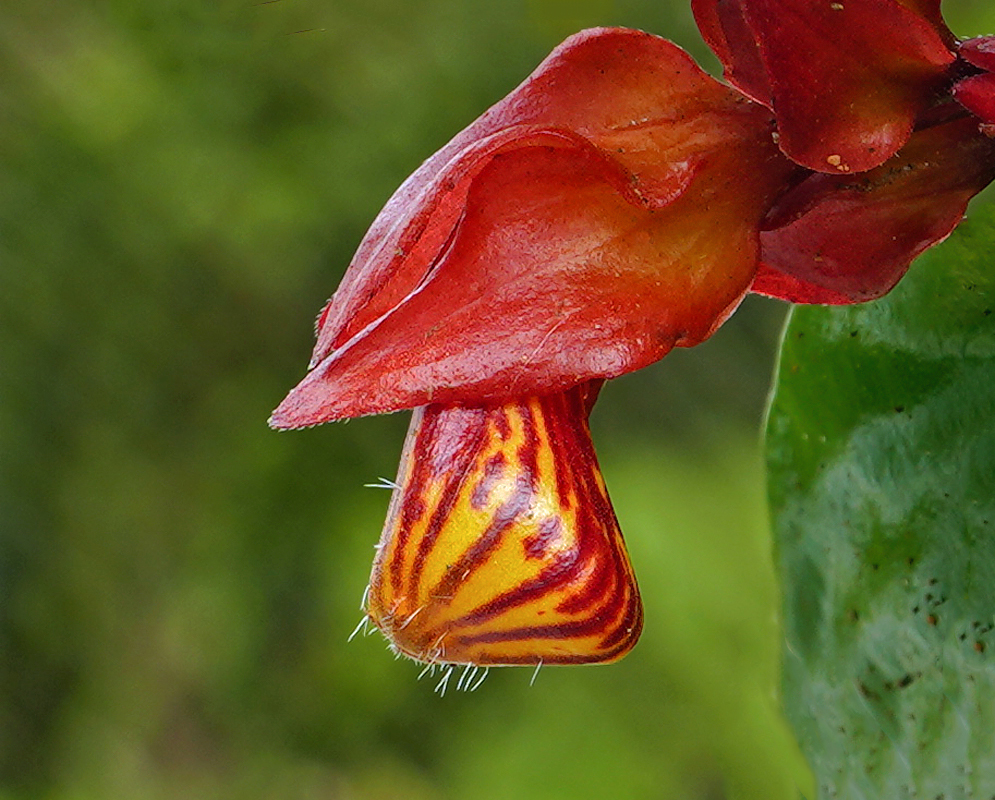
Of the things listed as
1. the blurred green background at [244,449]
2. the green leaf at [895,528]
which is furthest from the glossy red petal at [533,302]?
the blurred green background at [244,449]

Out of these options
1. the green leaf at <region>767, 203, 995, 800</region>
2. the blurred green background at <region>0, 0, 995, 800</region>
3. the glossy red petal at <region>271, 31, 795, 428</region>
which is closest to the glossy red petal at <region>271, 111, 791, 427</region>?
the glossy red petal at <region>271, 31, 795, 428</region>

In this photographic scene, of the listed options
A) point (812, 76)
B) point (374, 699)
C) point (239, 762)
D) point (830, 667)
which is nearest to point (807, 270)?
point (812, 76)

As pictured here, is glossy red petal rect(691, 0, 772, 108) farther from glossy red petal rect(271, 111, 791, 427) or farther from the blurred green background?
the blurred green background

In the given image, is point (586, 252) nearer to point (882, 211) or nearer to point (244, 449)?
point (882, 211)

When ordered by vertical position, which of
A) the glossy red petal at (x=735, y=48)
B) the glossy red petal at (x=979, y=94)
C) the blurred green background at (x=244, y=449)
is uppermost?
the glossy red petal at (x=735, y=48)

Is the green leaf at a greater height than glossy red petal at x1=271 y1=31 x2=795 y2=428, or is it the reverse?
glossy red petal at x1=271 y1=31 x2=795 y2=428

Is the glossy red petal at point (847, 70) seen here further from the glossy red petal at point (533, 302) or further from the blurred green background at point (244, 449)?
the blurred green background at point (244, 449)
